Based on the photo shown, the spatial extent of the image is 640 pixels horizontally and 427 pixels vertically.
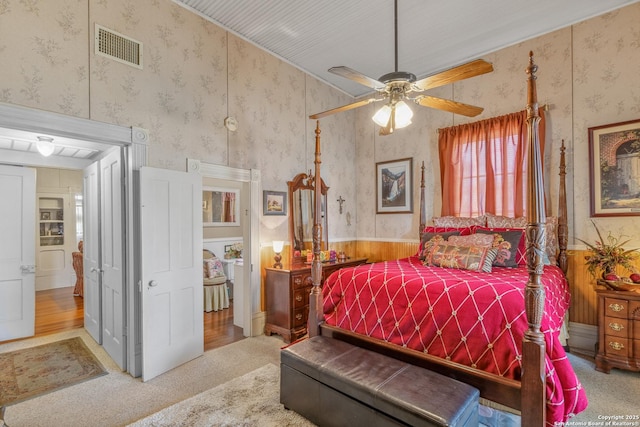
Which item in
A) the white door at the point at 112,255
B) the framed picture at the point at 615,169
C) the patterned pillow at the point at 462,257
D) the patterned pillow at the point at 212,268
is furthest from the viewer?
the patterned pillow at the point at 212,268

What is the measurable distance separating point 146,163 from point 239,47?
5.96 feet

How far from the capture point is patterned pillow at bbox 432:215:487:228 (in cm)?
391

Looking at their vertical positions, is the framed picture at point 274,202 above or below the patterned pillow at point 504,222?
above

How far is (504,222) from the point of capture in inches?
146

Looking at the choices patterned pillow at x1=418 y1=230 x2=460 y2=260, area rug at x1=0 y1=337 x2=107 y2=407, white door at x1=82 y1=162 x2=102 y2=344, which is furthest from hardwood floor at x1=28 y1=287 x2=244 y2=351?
patterned pillow at x1=418 y1=230 x2=460 y2=260

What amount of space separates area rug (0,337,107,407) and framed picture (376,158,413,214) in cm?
406

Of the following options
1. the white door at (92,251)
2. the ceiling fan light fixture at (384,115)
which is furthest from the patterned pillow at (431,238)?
the white door at (92,251)

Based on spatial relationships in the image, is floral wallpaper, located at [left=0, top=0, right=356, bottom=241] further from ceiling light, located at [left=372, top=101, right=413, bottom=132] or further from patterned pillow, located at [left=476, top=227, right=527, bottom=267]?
patterned pillow, located at [left=476, top=227, right=527, bottom=267]

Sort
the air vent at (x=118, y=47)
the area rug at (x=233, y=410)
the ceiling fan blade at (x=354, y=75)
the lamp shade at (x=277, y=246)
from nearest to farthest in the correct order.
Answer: the ceiling fan blade at (x=354, y=75) → the area rug at (x=233, y=410) → the air vent at (x=118, y=47) → the lamp shade at (x=277, y=246)

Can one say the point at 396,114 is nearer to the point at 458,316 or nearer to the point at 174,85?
the point at 458,316

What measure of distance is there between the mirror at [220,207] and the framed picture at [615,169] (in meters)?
5.66

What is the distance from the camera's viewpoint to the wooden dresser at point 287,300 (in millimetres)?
3738

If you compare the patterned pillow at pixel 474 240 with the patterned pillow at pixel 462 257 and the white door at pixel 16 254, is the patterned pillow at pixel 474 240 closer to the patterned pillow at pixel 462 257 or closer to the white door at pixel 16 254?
the patterned pillow at pixel 462 257

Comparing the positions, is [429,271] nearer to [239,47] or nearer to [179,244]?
[179,244]
